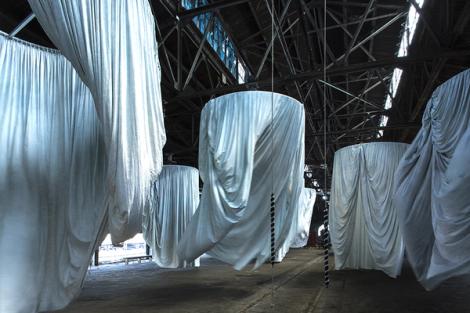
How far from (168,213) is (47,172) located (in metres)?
8.11

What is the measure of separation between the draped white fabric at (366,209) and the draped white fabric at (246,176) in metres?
3.64

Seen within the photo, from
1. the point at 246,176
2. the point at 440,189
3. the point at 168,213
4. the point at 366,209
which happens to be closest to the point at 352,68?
the point at 366,209

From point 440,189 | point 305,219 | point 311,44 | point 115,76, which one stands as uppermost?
point 311,44

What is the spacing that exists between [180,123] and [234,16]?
707cm

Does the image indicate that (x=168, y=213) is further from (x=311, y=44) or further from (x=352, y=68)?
(x=352, y=68)

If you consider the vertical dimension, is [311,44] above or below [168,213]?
above

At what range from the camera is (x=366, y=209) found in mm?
11414

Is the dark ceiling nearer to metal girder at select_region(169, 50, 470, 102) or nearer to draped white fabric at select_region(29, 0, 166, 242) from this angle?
metal girder at select_region(169, 50, 470, 102)

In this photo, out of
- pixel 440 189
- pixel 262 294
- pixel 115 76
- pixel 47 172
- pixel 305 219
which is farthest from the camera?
pixel 305 219

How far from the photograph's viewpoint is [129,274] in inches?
495

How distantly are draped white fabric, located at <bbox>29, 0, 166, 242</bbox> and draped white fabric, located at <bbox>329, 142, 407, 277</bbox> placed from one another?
315 inches

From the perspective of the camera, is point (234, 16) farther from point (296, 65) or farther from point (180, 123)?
point (180, 123)

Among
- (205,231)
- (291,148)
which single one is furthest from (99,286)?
(291,148)

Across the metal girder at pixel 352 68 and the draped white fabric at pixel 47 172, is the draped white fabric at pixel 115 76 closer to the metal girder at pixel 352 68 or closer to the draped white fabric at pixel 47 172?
the draped white fabric at pixel 47 172
